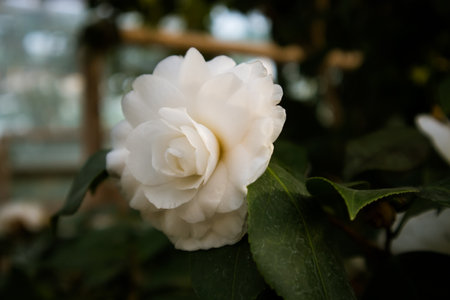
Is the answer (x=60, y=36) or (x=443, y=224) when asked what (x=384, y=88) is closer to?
(x=443, y=224)

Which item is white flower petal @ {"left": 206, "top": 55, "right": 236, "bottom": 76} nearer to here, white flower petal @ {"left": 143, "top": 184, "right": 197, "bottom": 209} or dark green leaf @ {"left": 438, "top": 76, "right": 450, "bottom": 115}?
white flower petal @ {"left": 143, "top": 184, "right": 197, "bottom": 209}

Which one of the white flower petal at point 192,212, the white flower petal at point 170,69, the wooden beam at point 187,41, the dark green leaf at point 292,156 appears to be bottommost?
the wooden beam at point 187,41

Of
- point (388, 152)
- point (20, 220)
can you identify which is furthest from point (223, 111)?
point (20, 220)

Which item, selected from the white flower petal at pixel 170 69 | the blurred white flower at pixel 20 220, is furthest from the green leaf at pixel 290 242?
the blurred white flower at pixel 20 220

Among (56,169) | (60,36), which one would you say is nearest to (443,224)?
(60,36)

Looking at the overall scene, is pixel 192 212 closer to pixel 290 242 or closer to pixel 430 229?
pixel 290 242

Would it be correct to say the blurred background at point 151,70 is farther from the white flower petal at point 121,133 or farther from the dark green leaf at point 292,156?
the dark green leaf at point 292,156
